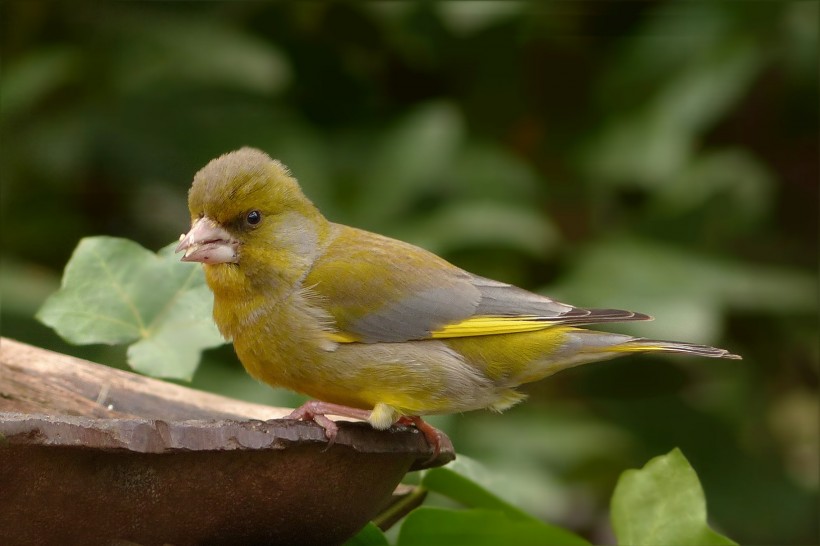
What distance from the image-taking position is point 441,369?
8.84ft

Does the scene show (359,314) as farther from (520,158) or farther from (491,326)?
(520,158)

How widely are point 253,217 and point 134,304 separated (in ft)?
1.13

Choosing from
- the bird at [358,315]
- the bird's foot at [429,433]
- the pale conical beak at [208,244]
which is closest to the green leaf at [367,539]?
the bird's foot at [429,433]

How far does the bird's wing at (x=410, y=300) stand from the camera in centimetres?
275

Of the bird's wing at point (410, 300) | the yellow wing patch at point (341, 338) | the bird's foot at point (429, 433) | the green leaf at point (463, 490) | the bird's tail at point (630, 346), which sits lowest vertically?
the green leaf at point (463, 490)

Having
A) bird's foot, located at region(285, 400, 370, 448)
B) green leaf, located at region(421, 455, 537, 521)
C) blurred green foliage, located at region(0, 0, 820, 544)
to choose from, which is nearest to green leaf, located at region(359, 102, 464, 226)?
blurred green foliage, located at region(0, 0, 820, 544)

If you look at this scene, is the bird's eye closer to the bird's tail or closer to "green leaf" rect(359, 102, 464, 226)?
the bird's tail

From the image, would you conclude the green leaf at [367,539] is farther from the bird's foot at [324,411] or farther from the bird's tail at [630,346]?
the bird's tail at [630,346]

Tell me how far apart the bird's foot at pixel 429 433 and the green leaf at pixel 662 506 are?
37 centimetres

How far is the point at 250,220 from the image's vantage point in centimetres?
277

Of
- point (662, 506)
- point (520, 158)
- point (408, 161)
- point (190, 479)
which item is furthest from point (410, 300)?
point (520, 158)

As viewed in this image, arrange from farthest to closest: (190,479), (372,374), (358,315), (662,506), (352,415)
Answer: (358,315) < (372,374) < (352,415) < (662,506) < (190,479)

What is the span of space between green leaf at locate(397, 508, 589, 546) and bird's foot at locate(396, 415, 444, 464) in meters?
0.11

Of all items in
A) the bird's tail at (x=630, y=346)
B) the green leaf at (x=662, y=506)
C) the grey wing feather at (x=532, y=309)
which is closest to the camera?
the green leaf at (x=662, y=506)
